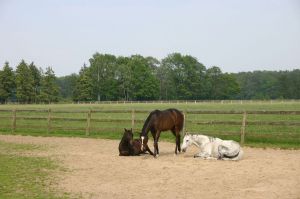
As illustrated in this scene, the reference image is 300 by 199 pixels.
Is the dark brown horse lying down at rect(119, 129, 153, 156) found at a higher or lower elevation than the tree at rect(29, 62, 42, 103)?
lower

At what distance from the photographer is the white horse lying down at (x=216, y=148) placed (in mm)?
10430

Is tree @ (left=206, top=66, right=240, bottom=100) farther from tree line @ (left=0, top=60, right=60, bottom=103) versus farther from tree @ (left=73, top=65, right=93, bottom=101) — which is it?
tree line @ (left=0, top=60, right=60, bottom=103)

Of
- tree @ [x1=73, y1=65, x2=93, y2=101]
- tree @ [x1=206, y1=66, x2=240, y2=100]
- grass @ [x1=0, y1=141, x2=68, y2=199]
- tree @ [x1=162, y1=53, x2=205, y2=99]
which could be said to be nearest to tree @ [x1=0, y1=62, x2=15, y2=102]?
tree @ [x1=73, y1=65, x2=93, y2=101]

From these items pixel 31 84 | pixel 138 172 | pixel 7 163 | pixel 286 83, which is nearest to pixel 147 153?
pixel 138 172

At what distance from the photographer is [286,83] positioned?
112 meters

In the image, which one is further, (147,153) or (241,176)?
(147,153)

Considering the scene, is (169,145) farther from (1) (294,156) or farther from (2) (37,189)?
(2) (37,189)

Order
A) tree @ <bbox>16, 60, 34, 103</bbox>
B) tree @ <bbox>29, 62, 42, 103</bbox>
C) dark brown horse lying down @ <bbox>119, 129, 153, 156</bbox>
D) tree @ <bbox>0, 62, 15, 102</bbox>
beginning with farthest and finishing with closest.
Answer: tree @ <bbox>29, 62, 42, 103</bbox>, tree @ <bbox>16, 60, 34, 103</bbox>, tree @ <bbox>0, 62, 15, 102</bbox>, dark brown horse lying down @ <bbox>119, 129, 153, 156</bbox>

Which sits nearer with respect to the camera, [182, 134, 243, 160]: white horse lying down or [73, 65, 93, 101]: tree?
[182, 134, 243, 160]: white horse lying down

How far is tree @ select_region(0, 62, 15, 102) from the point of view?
237ft

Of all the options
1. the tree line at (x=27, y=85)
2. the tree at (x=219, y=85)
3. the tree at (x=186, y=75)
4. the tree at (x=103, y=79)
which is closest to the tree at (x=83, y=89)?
the tree at (x=103, y=79)

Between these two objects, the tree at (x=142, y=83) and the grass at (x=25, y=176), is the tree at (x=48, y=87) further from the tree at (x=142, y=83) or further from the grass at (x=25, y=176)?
the grass at (x=25, y=176)

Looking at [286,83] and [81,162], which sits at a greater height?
[286,83]

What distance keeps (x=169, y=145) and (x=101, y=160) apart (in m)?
4.22
